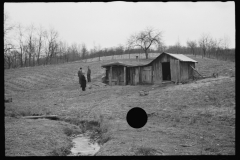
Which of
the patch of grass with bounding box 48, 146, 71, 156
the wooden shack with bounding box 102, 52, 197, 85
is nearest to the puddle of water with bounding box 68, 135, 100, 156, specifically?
the patch of grass with bounding box 48, 146, 71, 156

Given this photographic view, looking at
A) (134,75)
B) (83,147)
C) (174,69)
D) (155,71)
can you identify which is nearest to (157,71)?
(155,71)

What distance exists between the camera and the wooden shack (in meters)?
23.2

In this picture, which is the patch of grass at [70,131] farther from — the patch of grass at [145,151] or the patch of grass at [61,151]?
the patch of grass at [145,151]

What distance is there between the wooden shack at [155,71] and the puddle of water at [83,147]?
1608cm

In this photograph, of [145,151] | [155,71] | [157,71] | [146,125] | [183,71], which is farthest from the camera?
[155,71]

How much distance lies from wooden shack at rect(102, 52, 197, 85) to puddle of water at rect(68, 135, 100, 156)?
52.8 feet

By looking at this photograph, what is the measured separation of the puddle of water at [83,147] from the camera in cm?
730

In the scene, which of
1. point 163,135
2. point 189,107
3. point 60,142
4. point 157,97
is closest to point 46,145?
point 60,142

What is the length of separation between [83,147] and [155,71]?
17952 mm

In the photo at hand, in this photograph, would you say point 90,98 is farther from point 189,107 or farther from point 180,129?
point 180,129

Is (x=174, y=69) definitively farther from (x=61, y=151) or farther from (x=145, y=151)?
(x=61, y=151)

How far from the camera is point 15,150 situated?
21.3 feet

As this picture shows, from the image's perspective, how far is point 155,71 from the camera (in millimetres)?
24578

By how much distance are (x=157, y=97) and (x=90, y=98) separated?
5893 millimetres
